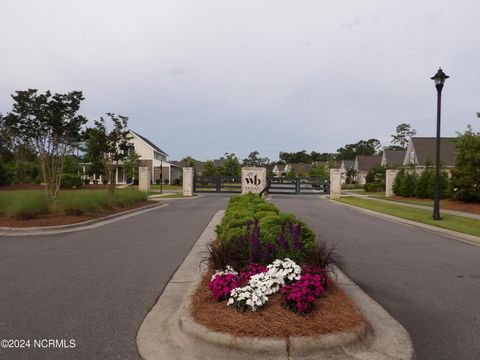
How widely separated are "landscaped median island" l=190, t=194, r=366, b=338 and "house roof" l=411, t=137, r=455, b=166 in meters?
44.3

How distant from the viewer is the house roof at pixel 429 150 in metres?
45.3

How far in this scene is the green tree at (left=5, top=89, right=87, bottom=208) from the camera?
52.5 ft

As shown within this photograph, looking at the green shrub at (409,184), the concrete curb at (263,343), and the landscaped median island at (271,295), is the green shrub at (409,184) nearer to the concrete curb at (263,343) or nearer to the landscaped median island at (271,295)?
the landscaped median island at (271,295)

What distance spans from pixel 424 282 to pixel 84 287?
567 centimetres

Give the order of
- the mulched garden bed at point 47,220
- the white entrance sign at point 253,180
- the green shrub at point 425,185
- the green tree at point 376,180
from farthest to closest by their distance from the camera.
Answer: the green tree at point 376,180 → the white entrance sign at point 253,180 → the green shrub at point 425,185 → the mulched garden bed at point 47,220

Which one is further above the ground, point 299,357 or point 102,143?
point 102,143

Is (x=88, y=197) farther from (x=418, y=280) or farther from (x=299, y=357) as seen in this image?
(x=299, y=357)

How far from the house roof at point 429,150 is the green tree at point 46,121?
40.0 metres

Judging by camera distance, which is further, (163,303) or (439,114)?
(439,114)

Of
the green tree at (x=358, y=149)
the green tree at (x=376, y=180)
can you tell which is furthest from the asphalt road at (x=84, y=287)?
the green tree at (x=358, y=149)

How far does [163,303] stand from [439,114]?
50.0 feet

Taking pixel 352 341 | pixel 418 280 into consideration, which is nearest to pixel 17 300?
pixel 352 341

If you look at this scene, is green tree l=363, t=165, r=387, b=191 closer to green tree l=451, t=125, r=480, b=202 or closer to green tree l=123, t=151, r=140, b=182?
green tree l=451, t=125, r=480, b=202

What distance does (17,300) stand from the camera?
5586 millimetres
